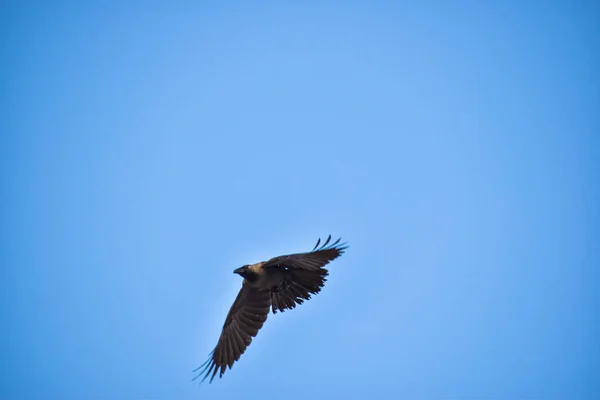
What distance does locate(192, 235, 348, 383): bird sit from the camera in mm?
11562

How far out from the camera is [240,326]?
1324 cm

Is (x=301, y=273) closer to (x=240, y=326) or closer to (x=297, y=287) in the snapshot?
(x=297, y=287)

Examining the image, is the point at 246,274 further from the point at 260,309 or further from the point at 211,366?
the point at 211,366

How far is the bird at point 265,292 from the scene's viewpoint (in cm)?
1156

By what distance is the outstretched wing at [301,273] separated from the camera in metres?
11.5

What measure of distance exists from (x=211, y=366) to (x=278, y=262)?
322cm

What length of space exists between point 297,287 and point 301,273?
524mm

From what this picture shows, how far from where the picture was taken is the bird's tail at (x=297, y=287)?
11703mm

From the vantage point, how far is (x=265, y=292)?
12.8 m

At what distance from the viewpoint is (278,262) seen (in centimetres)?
1202

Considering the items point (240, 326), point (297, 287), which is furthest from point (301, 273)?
point (240, 326)

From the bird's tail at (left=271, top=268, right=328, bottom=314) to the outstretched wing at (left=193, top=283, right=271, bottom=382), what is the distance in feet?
1.04

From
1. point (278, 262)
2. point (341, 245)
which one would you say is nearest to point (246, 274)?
point (278, 262)

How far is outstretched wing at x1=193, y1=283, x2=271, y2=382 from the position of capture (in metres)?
12.8
